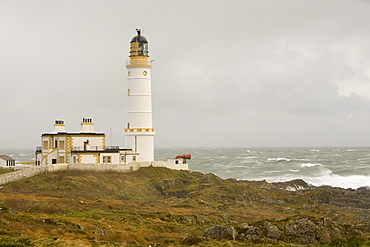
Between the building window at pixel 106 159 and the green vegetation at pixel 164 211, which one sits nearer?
the green vegetation at pixel 164 211

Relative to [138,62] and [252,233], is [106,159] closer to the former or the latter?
[138,62]

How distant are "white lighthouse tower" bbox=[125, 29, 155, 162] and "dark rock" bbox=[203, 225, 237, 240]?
1034 inches

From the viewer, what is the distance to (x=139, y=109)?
46.2m

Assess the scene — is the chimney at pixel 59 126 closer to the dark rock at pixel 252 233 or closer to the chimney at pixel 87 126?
the chimney at pixel 87 126

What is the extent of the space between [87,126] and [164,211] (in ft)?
56.8

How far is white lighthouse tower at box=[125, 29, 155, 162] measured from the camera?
46.1 meters

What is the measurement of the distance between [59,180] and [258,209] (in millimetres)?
12897

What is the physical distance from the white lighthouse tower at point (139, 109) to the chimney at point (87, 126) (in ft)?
12.9

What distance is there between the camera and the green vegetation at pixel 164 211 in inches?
763

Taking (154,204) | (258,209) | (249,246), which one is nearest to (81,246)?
(249,246)

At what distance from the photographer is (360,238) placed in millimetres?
18188

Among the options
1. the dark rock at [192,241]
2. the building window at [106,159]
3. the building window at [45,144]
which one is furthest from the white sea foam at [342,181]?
the dark rock at [192,241]

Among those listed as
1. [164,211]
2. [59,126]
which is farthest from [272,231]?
[59,126]

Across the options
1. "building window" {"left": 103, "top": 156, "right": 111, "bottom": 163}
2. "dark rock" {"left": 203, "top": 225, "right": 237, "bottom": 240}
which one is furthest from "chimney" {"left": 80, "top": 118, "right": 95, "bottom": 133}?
"dark rock" {"left": 203, "top": 225, "right": 237, "bottom": 240}
